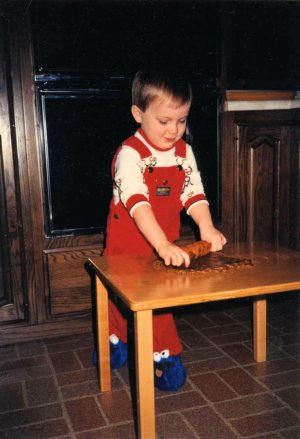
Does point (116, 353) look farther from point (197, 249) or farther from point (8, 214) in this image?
point (8, 214)

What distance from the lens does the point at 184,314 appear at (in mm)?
2863

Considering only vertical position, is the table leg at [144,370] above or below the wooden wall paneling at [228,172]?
below

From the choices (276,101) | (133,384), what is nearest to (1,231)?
(133,384)

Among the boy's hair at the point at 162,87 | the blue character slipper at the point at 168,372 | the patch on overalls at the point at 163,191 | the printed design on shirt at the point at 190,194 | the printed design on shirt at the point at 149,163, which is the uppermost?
the boy's hair at the point at 162,87

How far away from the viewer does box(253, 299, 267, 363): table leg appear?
215cm

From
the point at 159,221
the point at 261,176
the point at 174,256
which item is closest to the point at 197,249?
the point at 174,256

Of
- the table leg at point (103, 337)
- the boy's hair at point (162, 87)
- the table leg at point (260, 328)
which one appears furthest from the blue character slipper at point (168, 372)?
the boy's hair at point (162, 87)

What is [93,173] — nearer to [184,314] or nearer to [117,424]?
[184,314]

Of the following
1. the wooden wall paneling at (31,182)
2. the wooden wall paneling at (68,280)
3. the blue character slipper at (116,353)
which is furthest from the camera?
the wooden wall paneling at (68,280)

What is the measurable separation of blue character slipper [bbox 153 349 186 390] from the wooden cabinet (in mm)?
1150

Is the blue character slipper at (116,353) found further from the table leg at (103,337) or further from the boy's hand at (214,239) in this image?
the boy's hand at (214,239)

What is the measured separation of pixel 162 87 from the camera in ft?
5.83

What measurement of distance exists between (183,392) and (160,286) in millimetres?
809

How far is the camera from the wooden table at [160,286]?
4.24 ft
